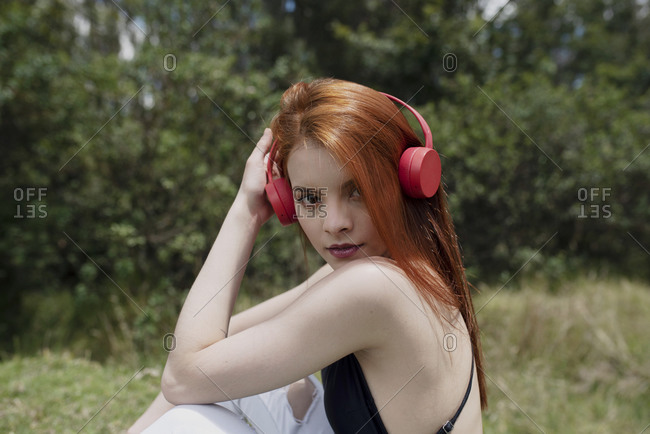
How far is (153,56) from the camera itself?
187 inches

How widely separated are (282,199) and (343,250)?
0.29m

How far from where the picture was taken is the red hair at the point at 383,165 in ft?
4.87

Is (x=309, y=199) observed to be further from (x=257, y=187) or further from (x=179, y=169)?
(x=179, y=169)

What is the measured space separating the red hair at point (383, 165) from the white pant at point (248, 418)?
0.68 meters

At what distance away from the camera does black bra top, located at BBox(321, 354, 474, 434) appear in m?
1.53

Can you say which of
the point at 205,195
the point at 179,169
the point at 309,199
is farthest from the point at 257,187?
the point at 179,169

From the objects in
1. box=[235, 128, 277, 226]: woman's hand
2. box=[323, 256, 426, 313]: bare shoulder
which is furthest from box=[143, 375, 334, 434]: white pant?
box=[235, 128, 277, 226]: woman's hand

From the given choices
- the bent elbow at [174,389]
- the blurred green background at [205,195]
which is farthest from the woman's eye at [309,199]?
the blurred green background at [205,195]

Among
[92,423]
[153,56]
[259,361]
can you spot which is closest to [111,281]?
[153,56]

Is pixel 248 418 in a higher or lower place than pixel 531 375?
higher

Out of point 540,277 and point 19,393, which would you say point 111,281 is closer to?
point 19,393

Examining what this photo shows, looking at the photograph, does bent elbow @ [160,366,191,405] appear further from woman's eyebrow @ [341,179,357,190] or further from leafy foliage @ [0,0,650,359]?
leafy foliage @ [0,0,650,359]

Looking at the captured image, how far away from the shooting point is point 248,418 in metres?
1.81

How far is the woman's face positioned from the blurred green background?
1.91m
